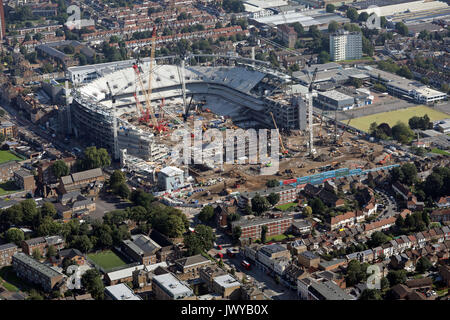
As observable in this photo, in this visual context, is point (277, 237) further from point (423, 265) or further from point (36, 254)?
point (36, 254)

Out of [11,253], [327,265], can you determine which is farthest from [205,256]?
[11,253]

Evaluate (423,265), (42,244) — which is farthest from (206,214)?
(423,265)

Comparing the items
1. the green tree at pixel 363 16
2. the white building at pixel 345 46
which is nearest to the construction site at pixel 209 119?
the white building at pixel 345 46

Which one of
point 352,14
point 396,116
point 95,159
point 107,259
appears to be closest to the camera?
point 107,259

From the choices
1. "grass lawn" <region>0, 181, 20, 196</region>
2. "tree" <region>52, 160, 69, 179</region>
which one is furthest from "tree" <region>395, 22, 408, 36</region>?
"grass lawn" <region>0, 181, 20, 196</region>

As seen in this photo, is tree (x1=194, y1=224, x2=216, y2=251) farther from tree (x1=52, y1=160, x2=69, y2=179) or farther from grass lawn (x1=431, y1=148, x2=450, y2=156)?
grass lawn (x1=431, y1=148, x2=450, y2=156)

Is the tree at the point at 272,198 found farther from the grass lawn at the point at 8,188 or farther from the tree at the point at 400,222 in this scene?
the grass lawn at the point at 8,188

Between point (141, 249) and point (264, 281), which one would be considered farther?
point (141, 249)

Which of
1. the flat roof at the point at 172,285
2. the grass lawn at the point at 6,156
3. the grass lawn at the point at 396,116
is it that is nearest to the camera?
the flat roof at the point at 172,285
